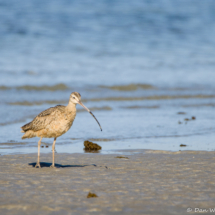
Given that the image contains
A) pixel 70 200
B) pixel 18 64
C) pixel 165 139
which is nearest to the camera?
pixel 70 200

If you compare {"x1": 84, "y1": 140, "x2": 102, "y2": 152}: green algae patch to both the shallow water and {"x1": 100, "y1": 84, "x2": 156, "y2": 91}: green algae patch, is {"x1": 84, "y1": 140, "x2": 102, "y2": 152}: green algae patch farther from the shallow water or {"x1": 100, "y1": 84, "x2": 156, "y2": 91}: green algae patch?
{"x1": 100, "y1": 84, "x2": 156, "y2": 91}: green algae patch

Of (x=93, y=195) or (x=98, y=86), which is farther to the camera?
(x=98, y=86)

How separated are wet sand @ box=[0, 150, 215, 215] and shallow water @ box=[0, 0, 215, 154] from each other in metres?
0.93

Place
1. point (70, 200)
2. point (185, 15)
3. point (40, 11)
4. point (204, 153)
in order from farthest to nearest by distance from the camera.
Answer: point (185, 15)
point (40, 11)
point (204, 153)
point (70, 200)

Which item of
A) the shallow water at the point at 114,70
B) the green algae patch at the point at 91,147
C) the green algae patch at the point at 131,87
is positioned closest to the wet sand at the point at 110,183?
the green algae patch at the point at 91,147

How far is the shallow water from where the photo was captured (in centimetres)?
902

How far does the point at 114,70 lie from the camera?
19359mm

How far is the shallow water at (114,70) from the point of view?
9.02 m

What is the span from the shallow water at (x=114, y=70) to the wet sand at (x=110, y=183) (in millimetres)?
934

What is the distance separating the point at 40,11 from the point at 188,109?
22.9 meters

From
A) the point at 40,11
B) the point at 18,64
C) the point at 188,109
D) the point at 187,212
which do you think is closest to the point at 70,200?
the point at 187,212

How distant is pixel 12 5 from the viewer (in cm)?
3269

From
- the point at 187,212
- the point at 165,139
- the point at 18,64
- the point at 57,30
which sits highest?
the point at 57,30

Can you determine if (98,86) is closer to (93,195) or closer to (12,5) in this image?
(93,195)
